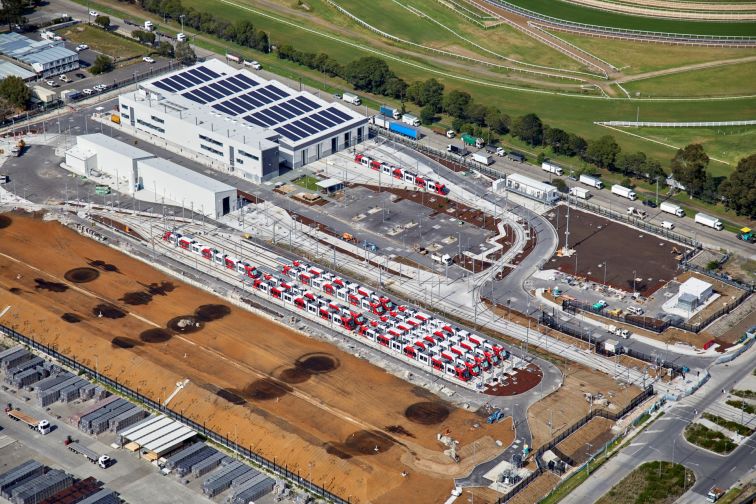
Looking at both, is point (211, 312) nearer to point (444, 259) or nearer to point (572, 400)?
point (444, 259)

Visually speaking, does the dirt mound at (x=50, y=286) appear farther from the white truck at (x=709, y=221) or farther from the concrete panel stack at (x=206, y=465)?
the white truck at (x=709, y=221)

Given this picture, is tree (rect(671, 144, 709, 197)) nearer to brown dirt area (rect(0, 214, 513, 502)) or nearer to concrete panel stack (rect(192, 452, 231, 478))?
brown dirt area (rect(0, 214, 513, 502))

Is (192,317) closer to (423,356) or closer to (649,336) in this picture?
(423,356)

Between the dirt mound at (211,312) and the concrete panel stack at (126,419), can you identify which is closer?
the concrete panel stack at (126,419)

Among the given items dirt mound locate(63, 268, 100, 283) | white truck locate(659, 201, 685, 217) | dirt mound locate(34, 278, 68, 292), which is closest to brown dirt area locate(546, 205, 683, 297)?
white truck locate(659, 201, 685, 217)

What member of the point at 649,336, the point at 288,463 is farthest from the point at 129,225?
the point at 649,336

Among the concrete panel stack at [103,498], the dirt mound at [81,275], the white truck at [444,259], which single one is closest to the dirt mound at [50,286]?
the dirt mound at [81,275]

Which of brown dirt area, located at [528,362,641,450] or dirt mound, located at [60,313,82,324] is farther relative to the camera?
dirt mound, located at [60,313,82,324]
